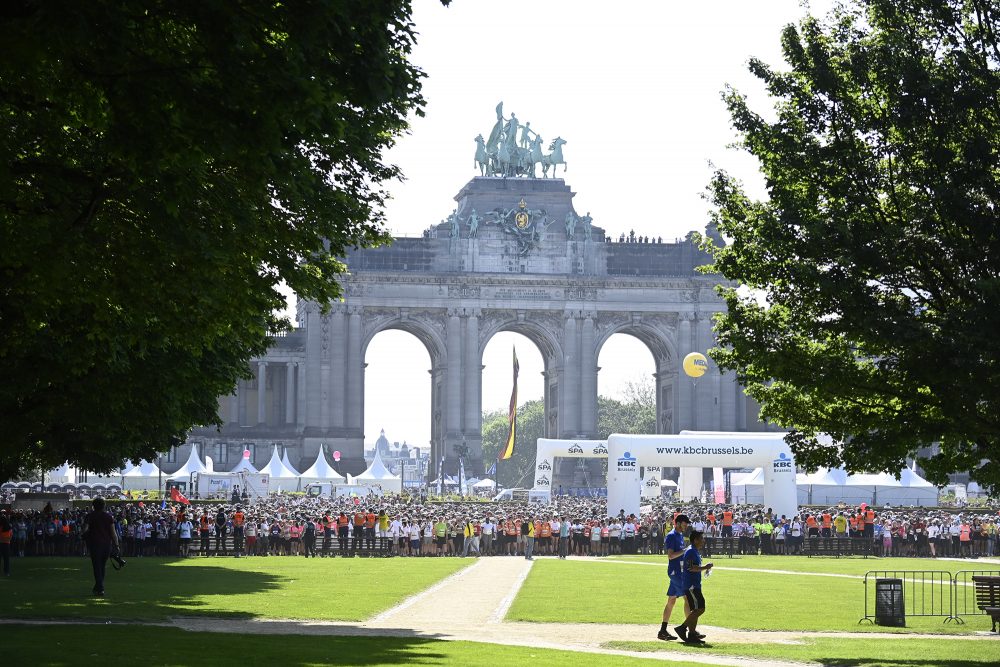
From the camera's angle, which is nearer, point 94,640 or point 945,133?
point 94,640

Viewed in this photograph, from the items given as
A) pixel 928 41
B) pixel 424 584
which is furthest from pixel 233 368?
pixel 928 41

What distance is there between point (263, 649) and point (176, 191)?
21.2ft

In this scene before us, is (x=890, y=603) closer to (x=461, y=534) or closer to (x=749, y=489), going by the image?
(x=461, y=534)

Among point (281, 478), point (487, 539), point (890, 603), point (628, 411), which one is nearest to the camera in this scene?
point (890, 603)

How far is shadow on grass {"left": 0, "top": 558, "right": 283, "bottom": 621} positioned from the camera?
2545cm

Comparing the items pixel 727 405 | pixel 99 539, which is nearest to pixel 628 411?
pixel 727 405

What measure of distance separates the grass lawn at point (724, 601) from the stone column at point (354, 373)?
78447mm

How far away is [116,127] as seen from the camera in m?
15.5

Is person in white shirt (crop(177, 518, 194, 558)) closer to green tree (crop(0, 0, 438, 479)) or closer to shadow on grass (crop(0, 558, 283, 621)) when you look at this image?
shadow on grass (crop(0, 558, 283, 621))

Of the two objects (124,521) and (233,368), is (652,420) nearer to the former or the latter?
(124,521)

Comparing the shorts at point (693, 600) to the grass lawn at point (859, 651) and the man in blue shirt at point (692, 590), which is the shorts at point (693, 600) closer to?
the man in blue shirt at point (692, 590)

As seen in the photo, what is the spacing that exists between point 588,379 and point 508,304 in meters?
9.24

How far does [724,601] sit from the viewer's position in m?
30.9

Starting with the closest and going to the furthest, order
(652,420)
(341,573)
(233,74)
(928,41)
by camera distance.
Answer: (233,74) → (928,41) → (341,573) → (652,420)
